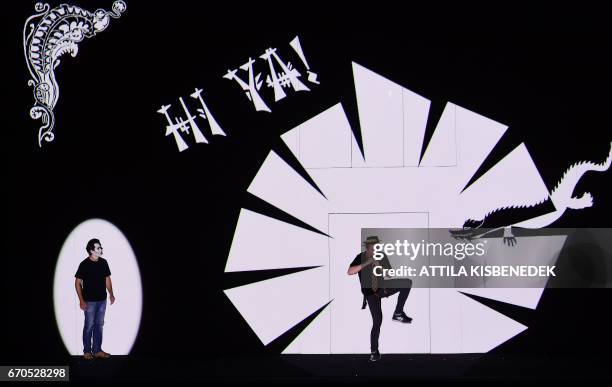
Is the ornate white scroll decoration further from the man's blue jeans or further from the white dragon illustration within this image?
the white dragon illustration

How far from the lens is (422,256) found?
5.32 meters

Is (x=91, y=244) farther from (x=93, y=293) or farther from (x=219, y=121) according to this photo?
(x=219, y=121)

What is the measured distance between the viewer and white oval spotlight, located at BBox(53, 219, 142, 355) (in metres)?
5.38

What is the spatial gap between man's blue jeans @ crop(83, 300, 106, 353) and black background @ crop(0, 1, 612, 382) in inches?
10.1

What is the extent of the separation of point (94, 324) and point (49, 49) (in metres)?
1.96

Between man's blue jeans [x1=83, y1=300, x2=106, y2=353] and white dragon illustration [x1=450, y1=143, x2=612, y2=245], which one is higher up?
white dragon illustration [x1=450, y1=143, x2=612, y2=245]

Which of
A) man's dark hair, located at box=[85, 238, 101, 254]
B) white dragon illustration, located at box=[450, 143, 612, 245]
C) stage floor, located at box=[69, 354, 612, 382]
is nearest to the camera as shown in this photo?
stage floor, located at box=[69, 354, 612, 382]

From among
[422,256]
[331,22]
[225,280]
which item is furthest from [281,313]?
[331,22]

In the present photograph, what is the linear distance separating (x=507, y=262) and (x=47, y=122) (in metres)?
3.37

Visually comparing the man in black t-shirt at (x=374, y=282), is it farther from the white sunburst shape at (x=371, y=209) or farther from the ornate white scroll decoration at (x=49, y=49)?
the ornate white scroll decoration at (x=49, y=49)

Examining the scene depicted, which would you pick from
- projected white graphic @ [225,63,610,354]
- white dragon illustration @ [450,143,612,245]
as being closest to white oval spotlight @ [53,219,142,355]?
projected white graphic @ [225,63,610,354]

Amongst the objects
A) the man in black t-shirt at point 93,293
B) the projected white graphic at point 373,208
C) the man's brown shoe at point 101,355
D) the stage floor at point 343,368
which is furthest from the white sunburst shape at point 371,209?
the man's brown shoe at point 101,355

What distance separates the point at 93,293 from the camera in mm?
5266

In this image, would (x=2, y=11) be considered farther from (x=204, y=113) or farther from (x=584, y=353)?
(x=584, y=353)
